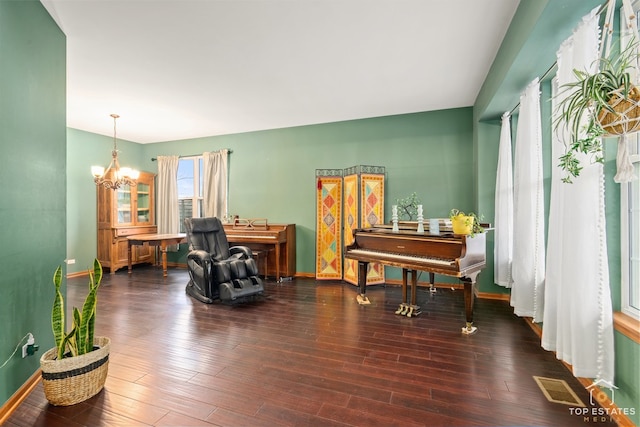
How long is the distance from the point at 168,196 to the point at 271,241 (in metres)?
3.18

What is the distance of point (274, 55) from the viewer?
3.05 meters

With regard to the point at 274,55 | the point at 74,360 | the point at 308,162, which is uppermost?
the point at 274,55

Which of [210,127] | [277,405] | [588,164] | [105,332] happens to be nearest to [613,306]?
[588,164]

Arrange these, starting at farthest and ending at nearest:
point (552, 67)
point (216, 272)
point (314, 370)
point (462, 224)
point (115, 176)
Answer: point (115, 176) < point (216, 272) < point (462, 224) < point (552, 67) < point (314, 370)

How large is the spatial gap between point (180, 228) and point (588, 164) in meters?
6.93

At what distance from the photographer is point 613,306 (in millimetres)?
1762

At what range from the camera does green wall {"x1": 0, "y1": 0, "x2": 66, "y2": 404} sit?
182cm

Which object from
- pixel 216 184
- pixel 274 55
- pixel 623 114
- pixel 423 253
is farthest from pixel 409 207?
pixel 216 184

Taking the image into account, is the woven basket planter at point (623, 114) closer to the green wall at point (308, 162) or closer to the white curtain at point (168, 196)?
the green wall at point (308, 162)

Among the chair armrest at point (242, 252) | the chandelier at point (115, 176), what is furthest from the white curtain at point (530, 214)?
the chandelier at point (115, 176)

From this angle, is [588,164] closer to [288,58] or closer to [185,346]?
[288,58]

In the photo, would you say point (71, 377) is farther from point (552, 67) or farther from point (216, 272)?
point (552, 67)

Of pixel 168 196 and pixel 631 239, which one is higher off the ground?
pixel 168 196

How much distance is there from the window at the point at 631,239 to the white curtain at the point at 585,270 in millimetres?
165
